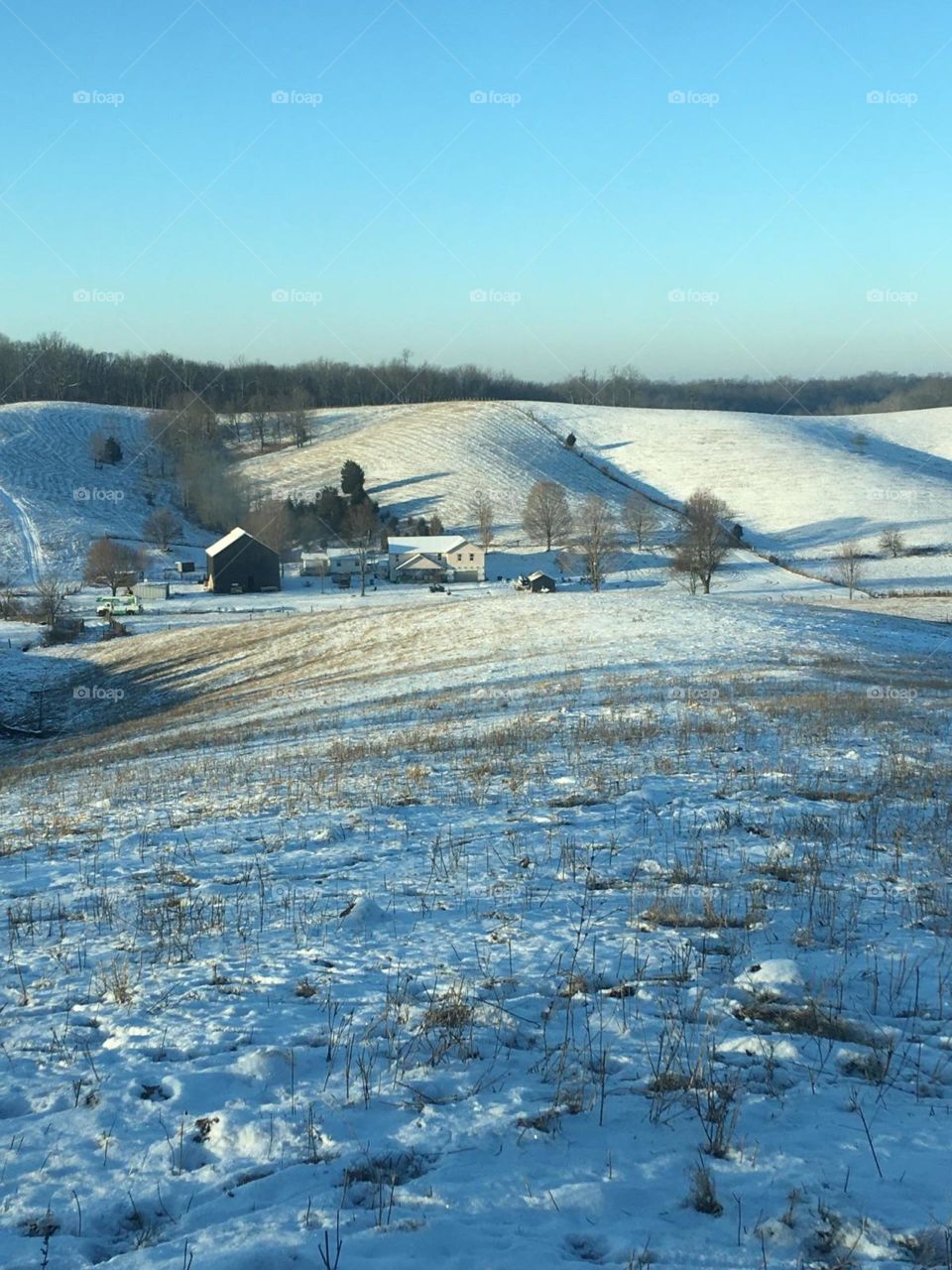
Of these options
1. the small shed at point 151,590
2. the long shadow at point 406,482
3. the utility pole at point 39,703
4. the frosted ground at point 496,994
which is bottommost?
the utility pole at point 39,703

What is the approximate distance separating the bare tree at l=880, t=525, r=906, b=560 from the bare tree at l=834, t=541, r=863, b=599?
2.43 metres

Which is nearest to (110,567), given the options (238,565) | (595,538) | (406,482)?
(238,565)

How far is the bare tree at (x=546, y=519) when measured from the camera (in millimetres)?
106750

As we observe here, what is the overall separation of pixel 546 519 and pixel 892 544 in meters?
34.1

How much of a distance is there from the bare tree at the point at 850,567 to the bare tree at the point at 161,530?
66931 mm

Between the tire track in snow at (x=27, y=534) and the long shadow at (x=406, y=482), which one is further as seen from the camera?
the long shadow at (x=406, y=482)

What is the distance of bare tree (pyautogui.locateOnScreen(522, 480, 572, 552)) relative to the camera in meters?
107

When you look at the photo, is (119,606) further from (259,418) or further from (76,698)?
(259,418)

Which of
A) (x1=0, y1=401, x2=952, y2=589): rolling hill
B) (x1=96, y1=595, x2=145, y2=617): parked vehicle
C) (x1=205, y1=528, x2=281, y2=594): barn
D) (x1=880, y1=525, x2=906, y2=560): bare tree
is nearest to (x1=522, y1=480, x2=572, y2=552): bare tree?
(x1=0, y1=401, x2=952, y2=589): rolling hill

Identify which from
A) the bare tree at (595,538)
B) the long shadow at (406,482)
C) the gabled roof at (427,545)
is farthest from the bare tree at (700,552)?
the long shadow at (406,482)

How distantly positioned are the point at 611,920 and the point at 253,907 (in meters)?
2.91

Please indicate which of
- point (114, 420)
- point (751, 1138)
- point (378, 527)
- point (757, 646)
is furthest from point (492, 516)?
point (751, 1138)

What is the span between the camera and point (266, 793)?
13188mm

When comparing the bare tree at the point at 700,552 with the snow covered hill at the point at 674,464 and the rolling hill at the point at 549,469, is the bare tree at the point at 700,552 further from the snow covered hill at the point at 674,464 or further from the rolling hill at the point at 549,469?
the snow covered hill at the point at 674,464
